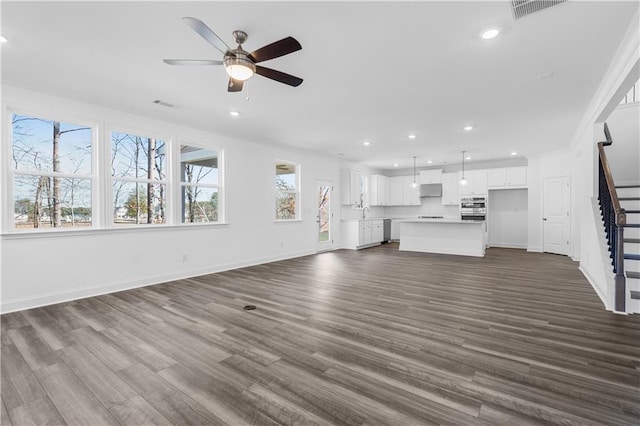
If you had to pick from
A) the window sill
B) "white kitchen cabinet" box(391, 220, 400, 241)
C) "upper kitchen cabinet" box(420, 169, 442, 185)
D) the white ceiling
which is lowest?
"white kitchen cabinet" box(391, 220, 400, 241)

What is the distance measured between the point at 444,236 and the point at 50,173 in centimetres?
830

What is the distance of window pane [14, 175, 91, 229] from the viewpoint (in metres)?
3.86

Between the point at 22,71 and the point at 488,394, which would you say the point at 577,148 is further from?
the point at 22,71

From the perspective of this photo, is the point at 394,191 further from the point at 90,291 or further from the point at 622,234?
the point at 90,291

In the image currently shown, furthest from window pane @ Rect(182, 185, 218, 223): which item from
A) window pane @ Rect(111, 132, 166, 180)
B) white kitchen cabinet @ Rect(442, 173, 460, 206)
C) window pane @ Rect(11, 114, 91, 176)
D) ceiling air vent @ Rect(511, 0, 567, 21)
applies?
white kitchen cabinet @ Rect(442, 173, 460, 206)

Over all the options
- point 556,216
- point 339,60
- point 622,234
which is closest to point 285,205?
point 339,60

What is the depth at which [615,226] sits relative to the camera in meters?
3.68

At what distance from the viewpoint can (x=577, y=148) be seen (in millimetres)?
5969

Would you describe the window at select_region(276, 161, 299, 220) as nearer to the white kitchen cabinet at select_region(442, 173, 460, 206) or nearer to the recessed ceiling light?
the white kitchen cabinet at select_region(442, 173, 460, 206)

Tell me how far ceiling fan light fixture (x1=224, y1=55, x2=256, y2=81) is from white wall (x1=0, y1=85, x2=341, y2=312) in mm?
3053

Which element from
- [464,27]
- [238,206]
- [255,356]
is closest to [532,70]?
[464,27]

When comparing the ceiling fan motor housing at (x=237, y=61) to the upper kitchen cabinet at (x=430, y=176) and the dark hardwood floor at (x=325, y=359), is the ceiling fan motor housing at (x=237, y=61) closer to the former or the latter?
the dark hardwood floor at (x=325, y=359)

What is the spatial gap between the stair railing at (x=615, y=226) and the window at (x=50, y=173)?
22.4 ft

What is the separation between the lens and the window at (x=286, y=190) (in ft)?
24.9
